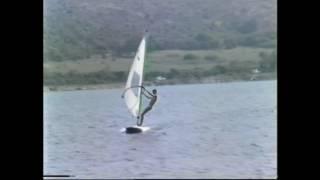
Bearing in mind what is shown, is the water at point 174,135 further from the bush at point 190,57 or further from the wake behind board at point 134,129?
the bush at point 190,57

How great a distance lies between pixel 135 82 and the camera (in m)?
3.85

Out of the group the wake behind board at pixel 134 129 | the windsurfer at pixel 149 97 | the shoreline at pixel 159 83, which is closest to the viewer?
the shoreline at pixel 159 83

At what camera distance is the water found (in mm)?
3514

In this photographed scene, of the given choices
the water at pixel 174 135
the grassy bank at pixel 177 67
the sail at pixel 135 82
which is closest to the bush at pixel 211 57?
the grassy bank at pixel 177 67

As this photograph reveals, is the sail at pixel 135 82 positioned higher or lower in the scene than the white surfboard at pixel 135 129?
higher

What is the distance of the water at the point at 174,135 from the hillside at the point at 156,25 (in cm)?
30

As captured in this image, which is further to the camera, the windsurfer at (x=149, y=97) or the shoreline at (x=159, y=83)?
the windsurfer at (x=149, y=97)

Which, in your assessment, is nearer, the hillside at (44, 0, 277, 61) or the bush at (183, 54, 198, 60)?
the hillside at (44, 0, 277, 61)

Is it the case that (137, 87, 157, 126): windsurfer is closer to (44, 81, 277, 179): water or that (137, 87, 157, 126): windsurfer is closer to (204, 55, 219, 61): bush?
(44, 81, 277, 179): water

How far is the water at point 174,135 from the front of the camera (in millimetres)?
3514

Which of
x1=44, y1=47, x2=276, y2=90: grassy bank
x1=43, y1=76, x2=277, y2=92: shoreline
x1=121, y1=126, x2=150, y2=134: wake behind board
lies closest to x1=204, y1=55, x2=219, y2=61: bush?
x1=44, y1=47, x2=276, y2=90: grassy bank

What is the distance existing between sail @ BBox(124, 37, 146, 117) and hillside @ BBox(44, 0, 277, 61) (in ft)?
0.60
